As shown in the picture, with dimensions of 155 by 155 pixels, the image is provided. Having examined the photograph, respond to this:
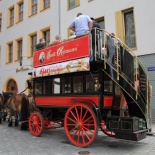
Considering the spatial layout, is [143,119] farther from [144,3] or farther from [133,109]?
[144,3]

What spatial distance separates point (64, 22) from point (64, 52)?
30.9 ft

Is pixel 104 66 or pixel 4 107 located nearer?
pixel 104 66

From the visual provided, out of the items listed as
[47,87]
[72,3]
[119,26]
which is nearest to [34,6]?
[72,3]

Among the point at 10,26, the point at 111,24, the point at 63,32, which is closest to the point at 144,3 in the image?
the point at 111,24

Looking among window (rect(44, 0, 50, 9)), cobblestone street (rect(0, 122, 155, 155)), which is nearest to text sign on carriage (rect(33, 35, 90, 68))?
cobblestone street (rect(0, 122, 155, 155))

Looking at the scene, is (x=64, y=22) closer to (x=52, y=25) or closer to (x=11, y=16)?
(x=52, y=25)

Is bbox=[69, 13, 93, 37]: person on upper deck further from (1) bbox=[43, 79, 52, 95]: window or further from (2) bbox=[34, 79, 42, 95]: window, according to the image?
(2) bbox=[34, 79, 42, 95]: window

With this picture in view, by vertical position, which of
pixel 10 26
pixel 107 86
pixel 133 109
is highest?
pixel 10 26

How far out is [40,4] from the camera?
61.2 feet

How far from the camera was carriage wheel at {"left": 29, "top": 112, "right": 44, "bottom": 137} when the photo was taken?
7949 mm

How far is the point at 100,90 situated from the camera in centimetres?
649

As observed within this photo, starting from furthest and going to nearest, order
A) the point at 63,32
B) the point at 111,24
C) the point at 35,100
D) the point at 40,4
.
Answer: the point at 40,4
the point at 63,32
the point at 111,24
the point at 35,100

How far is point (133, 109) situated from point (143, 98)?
0.42m

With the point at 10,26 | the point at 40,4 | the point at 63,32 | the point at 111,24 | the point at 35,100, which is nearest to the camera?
the point at 35,100
